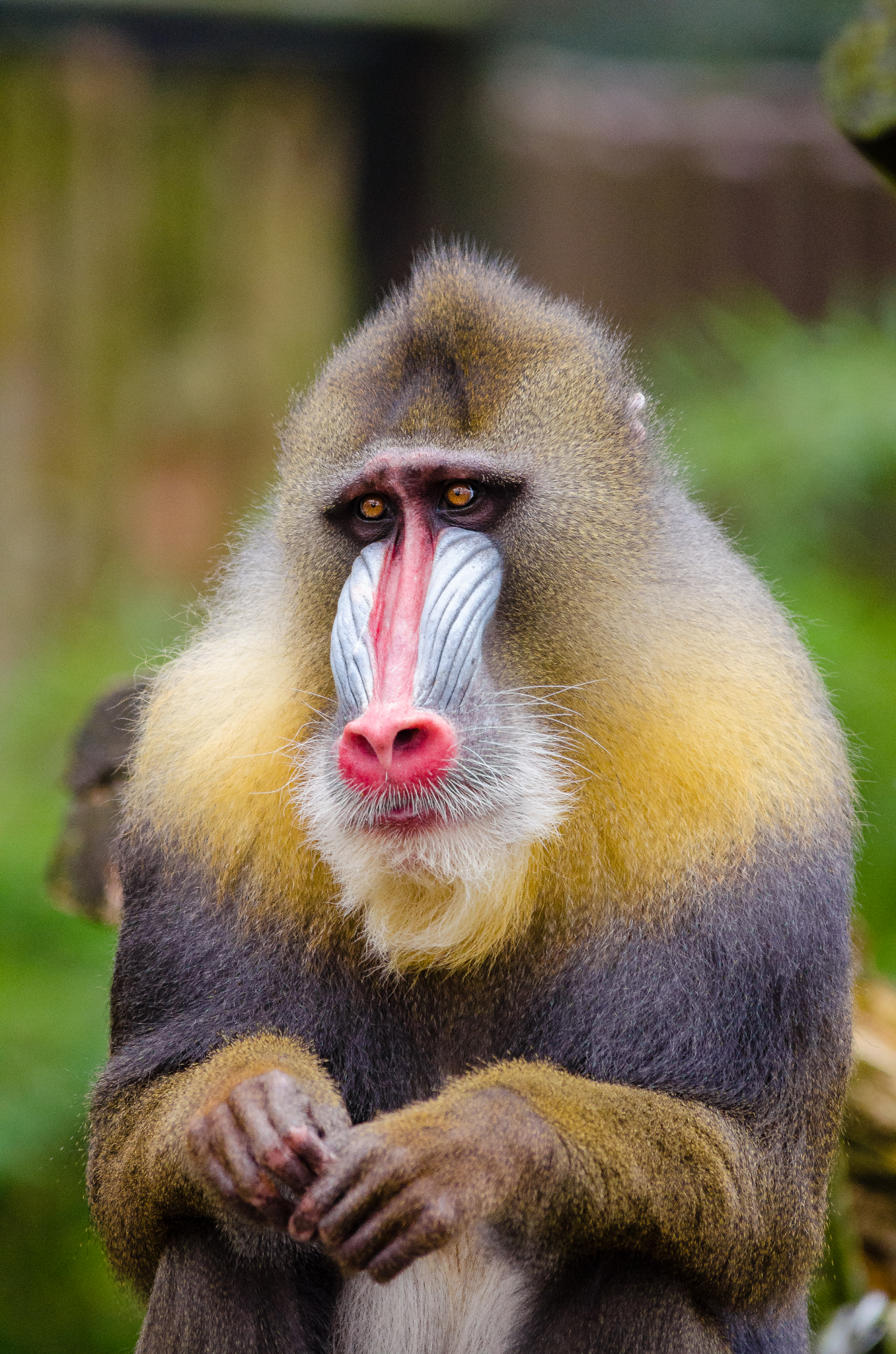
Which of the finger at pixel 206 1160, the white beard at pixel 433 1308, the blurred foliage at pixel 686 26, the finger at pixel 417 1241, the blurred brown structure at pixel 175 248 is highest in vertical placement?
the blurred foliage at pixel 686 26

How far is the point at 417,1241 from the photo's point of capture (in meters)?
2.68

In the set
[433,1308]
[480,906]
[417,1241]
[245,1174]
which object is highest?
[480,906]

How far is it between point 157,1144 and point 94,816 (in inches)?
73.3

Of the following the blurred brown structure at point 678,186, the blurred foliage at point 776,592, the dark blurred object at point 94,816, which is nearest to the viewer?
the dark blurred object at point 94,816

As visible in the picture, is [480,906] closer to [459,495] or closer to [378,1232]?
[378,1232]

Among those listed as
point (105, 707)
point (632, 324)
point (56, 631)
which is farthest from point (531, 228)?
point (105, 707)

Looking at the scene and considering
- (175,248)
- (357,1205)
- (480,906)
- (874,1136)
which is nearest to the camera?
(357,1205)

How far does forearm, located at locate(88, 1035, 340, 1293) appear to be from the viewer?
2.97m

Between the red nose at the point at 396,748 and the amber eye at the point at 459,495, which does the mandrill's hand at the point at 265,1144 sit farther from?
the amber eye at the point at 459,495

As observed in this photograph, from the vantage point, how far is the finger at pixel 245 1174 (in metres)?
2.76

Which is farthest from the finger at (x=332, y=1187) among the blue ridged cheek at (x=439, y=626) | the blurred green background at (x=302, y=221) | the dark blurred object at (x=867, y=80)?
the blurred green background at (x=302, y=221)

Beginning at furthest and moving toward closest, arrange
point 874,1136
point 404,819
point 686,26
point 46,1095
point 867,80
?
point 686,26
point 46,1095
point 874,1136
point 867,80
point 404,819

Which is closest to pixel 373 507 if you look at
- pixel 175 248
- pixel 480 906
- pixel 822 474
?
pixel 480 906

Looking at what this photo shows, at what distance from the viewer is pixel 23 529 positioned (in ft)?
29.7
